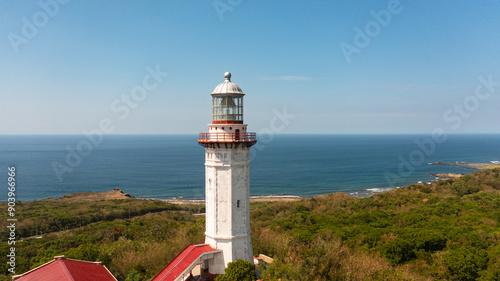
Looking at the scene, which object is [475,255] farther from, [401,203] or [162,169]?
[162,169]

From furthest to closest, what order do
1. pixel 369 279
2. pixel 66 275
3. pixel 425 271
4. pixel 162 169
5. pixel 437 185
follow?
pixel 162 169 → pixel 437 185 → pixel 425 271 → pixel 369 279 → pixel 66 275

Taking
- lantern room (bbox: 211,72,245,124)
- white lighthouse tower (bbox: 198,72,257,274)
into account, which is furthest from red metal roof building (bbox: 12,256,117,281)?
lantern room (bbox: 211,72,245,124)

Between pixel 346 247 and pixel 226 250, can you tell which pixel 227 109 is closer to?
pixel 226 250

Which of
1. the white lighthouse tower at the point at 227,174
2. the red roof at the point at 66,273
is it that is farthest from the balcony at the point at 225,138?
the red roof at the point at 66,273

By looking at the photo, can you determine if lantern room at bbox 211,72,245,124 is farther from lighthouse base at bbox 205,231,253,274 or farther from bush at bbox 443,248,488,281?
bush at bbox 443,248,488,281

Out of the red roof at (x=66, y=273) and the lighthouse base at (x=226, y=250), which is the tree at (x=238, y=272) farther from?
the red roof at (x=66, y=273)

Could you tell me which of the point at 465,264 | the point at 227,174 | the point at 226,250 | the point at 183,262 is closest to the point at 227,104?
the point at 227,174

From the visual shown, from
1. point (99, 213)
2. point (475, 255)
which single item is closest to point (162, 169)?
point (99, 213)

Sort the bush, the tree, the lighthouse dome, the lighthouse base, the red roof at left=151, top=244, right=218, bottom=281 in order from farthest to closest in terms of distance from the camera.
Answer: the bush → the lighthouse base → the lighthouse dome → the red roof at left=151, top=244, right=218, bottom=281 → the tree
